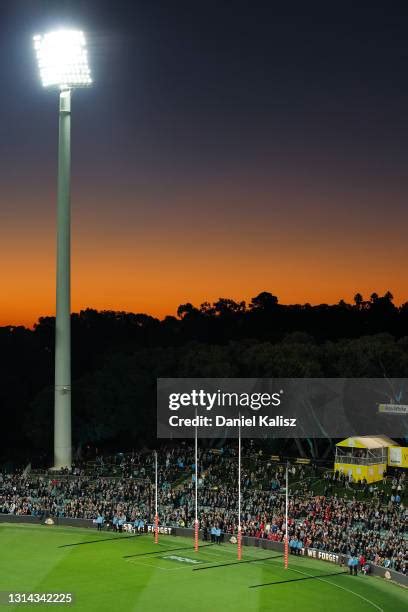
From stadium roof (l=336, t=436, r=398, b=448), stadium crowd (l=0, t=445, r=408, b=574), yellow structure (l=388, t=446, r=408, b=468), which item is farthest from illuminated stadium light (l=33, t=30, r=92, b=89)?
yellow structure (l=388, t=446, r=408, b=468)

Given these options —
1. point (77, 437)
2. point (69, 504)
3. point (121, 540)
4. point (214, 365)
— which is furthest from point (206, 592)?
point (77, 437)

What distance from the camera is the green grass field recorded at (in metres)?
42.3

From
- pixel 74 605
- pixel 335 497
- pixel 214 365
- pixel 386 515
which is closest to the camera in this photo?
pixel 74 605

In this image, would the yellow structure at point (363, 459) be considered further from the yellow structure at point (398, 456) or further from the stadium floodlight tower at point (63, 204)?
the stadium floodlight tower at point (63, 204)

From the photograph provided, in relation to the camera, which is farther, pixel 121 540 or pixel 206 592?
pixel 121 540

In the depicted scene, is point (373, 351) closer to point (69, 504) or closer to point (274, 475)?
point (274, 475)

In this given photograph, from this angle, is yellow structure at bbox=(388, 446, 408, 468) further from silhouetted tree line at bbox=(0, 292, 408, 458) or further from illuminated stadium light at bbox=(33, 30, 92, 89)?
illuminated stadium light at bbox=(33, 30, 92, 89)

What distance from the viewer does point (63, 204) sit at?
7281cm

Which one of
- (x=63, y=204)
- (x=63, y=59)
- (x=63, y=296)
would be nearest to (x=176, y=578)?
(x=63, y=296)

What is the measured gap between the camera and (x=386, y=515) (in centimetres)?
5378

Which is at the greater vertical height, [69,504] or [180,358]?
[180,358]

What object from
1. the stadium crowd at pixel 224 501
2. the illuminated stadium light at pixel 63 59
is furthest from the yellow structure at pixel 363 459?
the illuminated stadium light at pixel 63 59

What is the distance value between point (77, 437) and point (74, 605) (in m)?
56.0

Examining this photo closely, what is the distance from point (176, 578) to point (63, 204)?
114 ft
